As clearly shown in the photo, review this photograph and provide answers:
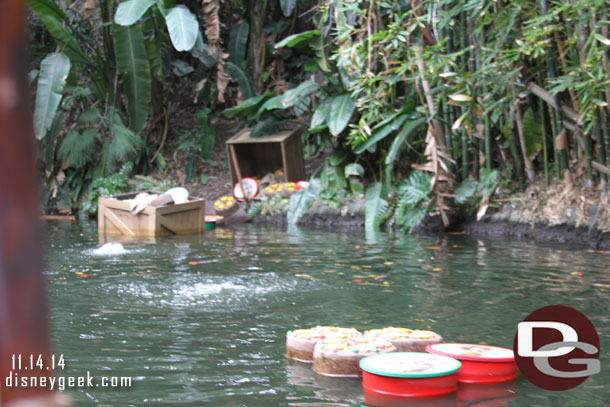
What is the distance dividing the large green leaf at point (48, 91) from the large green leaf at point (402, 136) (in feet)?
19.8

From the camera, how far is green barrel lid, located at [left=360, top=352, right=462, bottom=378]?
9.00 feet

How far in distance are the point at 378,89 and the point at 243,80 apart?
5.83 m

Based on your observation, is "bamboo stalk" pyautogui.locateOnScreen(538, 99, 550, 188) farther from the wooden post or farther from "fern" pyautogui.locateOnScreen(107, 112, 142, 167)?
the wooden post

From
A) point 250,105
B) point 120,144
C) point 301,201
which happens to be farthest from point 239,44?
point 301,201

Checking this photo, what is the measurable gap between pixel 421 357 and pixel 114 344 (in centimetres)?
169

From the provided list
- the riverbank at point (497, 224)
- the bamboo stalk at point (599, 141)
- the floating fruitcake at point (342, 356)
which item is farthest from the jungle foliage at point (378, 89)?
the floating fruitcake at point (342, 356)

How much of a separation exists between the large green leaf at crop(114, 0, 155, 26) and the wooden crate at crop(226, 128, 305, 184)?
328 centimetres

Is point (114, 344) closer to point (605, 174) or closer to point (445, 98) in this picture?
point (605, 174)

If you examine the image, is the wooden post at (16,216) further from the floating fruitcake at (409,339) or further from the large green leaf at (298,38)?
the large green leaf at (298,38)

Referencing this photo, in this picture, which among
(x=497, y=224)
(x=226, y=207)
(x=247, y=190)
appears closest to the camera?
(x=497, y=224)

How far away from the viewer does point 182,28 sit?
11820 mm

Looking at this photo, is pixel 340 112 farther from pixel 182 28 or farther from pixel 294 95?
pixel 182 28

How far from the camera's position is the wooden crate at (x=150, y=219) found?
9828mm

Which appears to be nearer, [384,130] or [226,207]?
[384,130]
